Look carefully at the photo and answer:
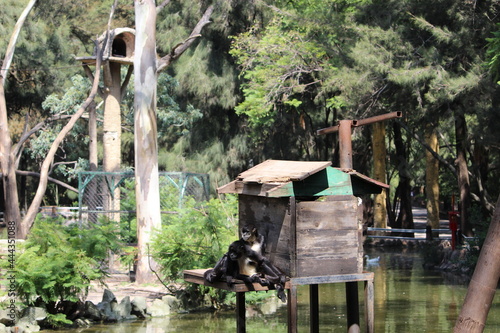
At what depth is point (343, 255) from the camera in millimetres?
9297

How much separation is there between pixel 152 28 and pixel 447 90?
7.67 m

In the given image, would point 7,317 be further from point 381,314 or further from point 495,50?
point 495,50

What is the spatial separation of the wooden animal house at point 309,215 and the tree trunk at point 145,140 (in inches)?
358

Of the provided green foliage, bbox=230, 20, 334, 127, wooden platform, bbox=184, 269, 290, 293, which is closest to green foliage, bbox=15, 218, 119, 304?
wooden platform, bbox=184, 269, 290, 293

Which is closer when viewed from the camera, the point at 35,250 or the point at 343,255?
the point at 343,255

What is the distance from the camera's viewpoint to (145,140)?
18812 mm

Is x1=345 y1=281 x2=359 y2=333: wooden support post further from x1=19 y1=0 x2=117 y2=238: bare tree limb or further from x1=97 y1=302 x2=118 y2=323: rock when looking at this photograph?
x1=19 y1=0 x2=117 y2=238: bare tree limb

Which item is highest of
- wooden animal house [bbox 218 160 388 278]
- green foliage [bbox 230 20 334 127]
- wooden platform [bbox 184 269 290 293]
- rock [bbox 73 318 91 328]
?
green foliage [bbox 230 20 334 127]

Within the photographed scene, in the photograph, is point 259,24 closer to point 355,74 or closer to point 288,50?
point 288,50

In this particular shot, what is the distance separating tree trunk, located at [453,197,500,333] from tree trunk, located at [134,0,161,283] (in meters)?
11.7

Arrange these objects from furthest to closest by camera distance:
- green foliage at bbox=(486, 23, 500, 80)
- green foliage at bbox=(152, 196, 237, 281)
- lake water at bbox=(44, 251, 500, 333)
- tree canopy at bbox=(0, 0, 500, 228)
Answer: tree canopy at bbox=(0, 0, 500, 228), green foliage at bbox=(486, 23, 500, 80), green foliage at bbox=(152, 196, 237, 281), lake water at bbox=(44, 251, 500, 333)

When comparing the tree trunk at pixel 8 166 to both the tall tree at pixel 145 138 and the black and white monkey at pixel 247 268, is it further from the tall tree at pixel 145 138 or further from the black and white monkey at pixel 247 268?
the black and white monkey at pixel 247 268

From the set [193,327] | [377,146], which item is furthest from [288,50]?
[193,327]

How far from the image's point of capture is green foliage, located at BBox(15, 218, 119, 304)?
43.3 feet
